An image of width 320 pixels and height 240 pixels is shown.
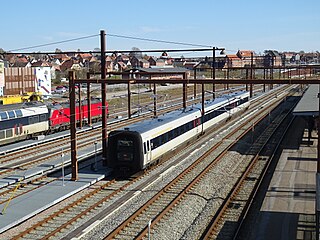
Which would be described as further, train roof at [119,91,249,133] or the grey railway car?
the grey railway car

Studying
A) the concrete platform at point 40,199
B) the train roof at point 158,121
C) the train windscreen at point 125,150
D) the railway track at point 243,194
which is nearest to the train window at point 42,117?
the train roof at point 158,121

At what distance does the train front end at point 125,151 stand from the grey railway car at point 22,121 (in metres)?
10.6

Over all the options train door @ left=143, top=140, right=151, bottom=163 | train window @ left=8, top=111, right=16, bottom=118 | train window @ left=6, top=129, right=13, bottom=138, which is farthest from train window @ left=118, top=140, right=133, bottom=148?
train window @ left=8, top=111, right=16, bottom=118

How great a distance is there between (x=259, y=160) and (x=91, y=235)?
45.6 feet

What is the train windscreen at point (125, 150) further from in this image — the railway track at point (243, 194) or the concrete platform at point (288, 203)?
the concrete platform at point (288, 203)

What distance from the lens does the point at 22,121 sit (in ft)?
101

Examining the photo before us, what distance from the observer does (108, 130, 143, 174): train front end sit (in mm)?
20609

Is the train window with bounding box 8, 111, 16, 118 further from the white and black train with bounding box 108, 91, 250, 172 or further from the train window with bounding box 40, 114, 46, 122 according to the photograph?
the white and black train with bounding box 108, 91, 250, 172

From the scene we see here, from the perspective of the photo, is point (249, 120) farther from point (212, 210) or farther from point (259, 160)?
point (212, 210)

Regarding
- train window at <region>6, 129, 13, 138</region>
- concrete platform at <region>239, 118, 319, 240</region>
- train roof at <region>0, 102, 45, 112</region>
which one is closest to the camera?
concrete platform at <region>239, 118, 319, 240</region>

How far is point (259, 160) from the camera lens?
83.1 ft

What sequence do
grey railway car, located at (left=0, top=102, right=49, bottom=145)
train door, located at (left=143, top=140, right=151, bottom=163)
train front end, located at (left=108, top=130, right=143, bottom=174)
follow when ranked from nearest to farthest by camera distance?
train front end, located at (left=108, top=130, right=143, bottom=174) < train door, located at (left=143, top=140, right=151, bottom=163) < grey railway car, located at (left=0, top=102, right=49, bottom=145)

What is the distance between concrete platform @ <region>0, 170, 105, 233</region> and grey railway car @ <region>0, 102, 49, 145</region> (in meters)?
10.0

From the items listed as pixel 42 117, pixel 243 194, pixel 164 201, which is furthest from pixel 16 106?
pixel 243 194
